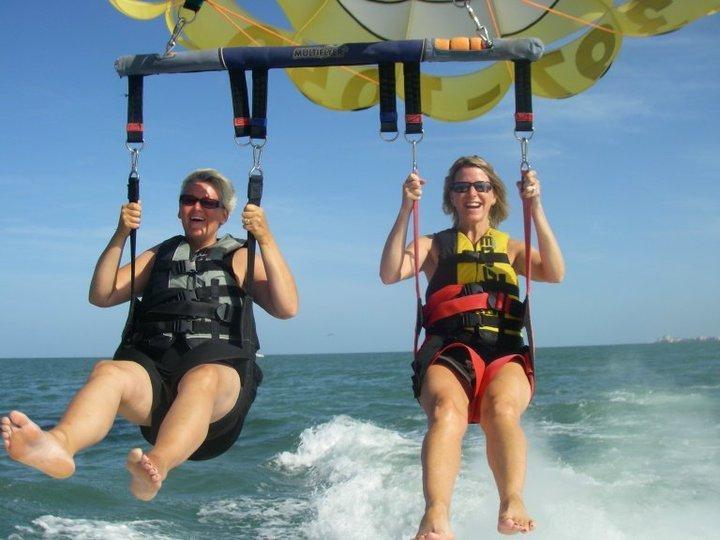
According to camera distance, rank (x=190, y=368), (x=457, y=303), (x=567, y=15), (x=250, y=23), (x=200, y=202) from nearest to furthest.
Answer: (x=190, y=368) → (x=457, y=303) → (x=200, y=202) → (x=567, y=15) → (x=250, y=23)

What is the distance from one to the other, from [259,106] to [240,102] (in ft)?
0.35

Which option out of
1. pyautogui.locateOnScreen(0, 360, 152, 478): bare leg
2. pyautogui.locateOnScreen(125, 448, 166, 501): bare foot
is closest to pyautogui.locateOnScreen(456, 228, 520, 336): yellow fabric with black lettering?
pyautogui.locateOnScreen(0, 360, 152, 478): bare leg

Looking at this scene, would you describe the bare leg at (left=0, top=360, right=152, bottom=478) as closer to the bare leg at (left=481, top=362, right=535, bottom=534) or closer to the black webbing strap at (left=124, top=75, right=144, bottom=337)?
the black webbing strap at (left=124, top=75, right=144, bottom=337)

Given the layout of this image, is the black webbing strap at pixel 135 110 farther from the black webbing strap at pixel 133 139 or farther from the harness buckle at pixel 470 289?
the harness buckle at pixel 470 289

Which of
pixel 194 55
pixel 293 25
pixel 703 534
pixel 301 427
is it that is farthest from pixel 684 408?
pixel 194 55

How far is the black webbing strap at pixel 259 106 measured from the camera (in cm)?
423

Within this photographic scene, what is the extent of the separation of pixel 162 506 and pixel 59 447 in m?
8.08

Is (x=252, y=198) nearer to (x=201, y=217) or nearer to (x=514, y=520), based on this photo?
(x=201, y=217)

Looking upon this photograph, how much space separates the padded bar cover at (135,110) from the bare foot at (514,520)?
2.43 m

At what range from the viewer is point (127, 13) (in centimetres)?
502

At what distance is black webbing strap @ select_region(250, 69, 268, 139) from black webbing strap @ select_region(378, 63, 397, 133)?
1.93ft

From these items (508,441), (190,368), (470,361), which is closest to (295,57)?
(190,368)

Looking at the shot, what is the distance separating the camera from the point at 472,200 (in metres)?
4.38

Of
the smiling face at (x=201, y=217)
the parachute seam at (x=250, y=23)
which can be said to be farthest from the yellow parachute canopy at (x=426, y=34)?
the smiling face at (x=201, y=217)
